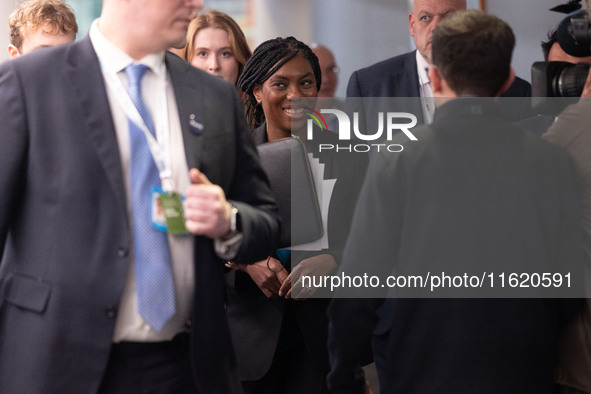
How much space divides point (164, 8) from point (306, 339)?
1196 mm

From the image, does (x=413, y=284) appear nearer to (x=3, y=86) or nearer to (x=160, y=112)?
(x=160, y=112)

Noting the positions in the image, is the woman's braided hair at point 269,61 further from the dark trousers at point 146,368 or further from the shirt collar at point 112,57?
the dark trousers at point 146,368

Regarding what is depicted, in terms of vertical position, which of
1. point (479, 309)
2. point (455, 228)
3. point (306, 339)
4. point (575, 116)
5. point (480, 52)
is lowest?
point (306, 339)

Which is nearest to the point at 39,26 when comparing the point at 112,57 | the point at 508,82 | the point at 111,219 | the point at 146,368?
the point at 112,57

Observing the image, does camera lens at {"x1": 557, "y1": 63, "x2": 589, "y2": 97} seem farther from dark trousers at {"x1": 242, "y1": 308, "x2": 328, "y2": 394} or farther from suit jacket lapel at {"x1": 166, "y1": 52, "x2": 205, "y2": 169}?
dark trousers at {"x1": 242, "y1": 308, "x2": 328, "y2": 394}

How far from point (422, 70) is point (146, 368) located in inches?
46.8

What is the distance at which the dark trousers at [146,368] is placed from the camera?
1.69 metres

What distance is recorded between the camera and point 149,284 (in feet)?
5.47

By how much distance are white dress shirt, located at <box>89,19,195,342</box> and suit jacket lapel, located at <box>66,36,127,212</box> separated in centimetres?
3

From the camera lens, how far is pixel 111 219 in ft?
5.38

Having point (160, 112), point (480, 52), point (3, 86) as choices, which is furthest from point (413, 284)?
point (3, 86)

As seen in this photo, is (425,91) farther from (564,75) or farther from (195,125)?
(195,125)

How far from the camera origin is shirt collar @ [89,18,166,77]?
173 centimetres

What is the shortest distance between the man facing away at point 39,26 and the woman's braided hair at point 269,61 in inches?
29.5
